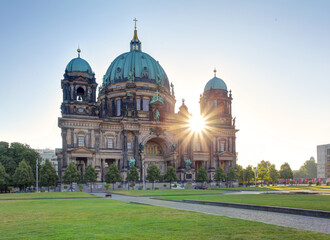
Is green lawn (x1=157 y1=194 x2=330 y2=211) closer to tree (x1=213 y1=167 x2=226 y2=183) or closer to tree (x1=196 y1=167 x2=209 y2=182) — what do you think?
tree (x1=196 y1=167 x2=209 y2=182)

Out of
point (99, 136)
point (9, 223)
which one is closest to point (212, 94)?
point (99, 136)

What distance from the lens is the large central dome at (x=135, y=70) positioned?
103500 millimetres

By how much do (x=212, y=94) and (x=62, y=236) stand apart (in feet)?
303

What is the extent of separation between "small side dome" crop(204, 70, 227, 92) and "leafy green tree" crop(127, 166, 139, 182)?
38.1 metres

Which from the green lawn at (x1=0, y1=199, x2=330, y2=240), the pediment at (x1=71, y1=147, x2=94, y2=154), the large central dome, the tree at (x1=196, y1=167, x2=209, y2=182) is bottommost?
A: the tree at (x1=196, y1=167, x2=209, y2=182)

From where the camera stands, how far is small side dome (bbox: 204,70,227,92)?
104688 millimetres

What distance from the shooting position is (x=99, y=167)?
8362 centimetres

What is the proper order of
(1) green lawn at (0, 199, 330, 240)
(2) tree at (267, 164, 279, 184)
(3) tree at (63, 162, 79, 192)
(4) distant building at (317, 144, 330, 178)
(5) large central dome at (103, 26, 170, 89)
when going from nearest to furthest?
(1) green lawn at (0, 199, 330, 240) < (3) tree at (63, 162, 79, 192) < (5) large central dome at (103, 26, 170, 89) < (2) tree at (267, 164, 279, 184) < (4) distant building at (317, 144, 330, 178)

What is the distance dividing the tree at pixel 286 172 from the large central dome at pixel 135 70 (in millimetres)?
51896

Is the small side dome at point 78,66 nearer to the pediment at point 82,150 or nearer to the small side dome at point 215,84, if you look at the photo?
the pediment at point 82,150

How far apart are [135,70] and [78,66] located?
21989 millimetres

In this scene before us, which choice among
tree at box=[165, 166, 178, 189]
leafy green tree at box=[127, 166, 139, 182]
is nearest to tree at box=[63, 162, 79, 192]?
leafy green tree at box=[127, 166, 139, 182]

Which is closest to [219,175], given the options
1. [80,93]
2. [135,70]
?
[135,70]

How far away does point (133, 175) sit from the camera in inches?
3155
